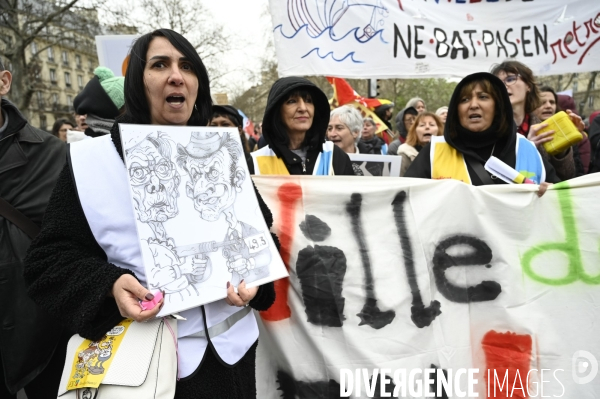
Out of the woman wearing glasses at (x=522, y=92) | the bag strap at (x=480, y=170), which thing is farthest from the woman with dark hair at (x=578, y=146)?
the bag strap at (x=480, y=170)

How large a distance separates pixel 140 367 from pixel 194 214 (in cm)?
41

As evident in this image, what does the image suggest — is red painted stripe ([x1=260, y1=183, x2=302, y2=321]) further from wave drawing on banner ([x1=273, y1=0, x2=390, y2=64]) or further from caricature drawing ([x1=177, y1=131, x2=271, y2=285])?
wave drawing on banner ([x1=273, y1=0, x2=390, y2=64])

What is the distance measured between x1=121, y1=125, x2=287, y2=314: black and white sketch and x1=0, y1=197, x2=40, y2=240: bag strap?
0.79 m

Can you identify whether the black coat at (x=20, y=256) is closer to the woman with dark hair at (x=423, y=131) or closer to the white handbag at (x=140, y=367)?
the white handbag at (x=140, y=367)

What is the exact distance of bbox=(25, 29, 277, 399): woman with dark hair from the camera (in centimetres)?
120

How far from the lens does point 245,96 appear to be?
4409cm

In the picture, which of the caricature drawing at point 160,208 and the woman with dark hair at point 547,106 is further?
the woman with dark hair at point 547,106

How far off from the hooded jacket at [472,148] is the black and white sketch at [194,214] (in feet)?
4.64

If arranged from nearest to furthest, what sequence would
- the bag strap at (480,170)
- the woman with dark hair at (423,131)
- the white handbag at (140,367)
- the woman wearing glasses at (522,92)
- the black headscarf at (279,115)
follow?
the white handbag at (140,367), the bag strap at (480,170), the black headscarf at (279,115), the woman wearing glasses at (522,92), the woman with dark hair at (423,131)

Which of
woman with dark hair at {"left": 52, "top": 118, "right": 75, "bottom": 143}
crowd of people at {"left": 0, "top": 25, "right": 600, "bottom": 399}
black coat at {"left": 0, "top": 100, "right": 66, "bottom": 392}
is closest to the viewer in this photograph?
crowd of people at {"left": 0, "top": 25, "right": 600, "bottom": 399}

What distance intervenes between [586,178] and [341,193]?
3.75 feet

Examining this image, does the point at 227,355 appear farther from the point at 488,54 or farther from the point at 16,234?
the point at 488,54

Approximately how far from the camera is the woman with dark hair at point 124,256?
120 centimetres

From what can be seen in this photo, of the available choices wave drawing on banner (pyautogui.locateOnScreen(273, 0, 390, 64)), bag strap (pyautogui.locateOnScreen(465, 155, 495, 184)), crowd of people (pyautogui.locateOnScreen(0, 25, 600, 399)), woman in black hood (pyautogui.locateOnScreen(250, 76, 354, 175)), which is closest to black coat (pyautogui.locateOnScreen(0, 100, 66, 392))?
crowd of people (pyautogui.locateOnScreen(0, 25, 600, 399))
